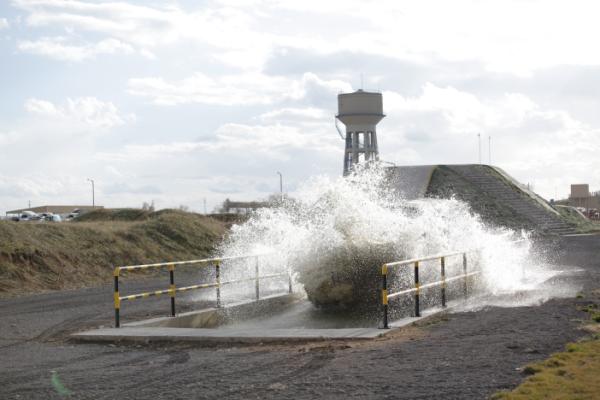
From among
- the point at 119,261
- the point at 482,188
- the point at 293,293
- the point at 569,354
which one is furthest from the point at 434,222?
the point at 482,188

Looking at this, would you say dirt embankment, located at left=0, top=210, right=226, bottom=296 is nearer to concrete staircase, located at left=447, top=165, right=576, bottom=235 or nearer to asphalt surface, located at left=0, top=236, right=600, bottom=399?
asphalt surface, located at left=0, top=236, right=600, bottom=399

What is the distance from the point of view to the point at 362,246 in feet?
61.0

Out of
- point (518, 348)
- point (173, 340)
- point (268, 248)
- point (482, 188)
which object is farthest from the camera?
point (482, 188)

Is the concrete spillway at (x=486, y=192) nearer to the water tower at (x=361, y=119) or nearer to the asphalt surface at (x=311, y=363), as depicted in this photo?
the water tower at (x=361, y=119)

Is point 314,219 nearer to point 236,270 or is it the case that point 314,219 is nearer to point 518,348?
point 236,270

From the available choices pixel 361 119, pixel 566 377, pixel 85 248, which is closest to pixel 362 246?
pixel 566 377

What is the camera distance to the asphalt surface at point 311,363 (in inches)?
343

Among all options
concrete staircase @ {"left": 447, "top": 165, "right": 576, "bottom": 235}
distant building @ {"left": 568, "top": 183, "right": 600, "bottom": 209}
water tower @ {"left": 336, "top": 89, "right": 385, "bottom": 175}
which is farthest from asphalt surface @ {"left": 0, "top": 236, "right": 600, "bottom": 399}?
distant building @ {"left": 568, "top": 183, "right": 600, "bottom": 209}

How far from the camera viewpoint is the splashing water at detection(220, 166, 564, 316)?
1831 centimetres

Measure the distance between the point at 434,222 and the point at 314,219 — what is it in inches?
132

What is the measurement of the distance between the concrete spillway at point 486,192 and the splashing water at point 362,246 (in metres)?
33.7

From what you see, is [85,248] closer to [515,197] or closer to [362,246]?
[362,246]

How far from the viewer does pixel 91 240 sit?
34.2 meters

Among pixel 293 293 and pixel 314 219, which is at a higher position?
pixel 314 219
